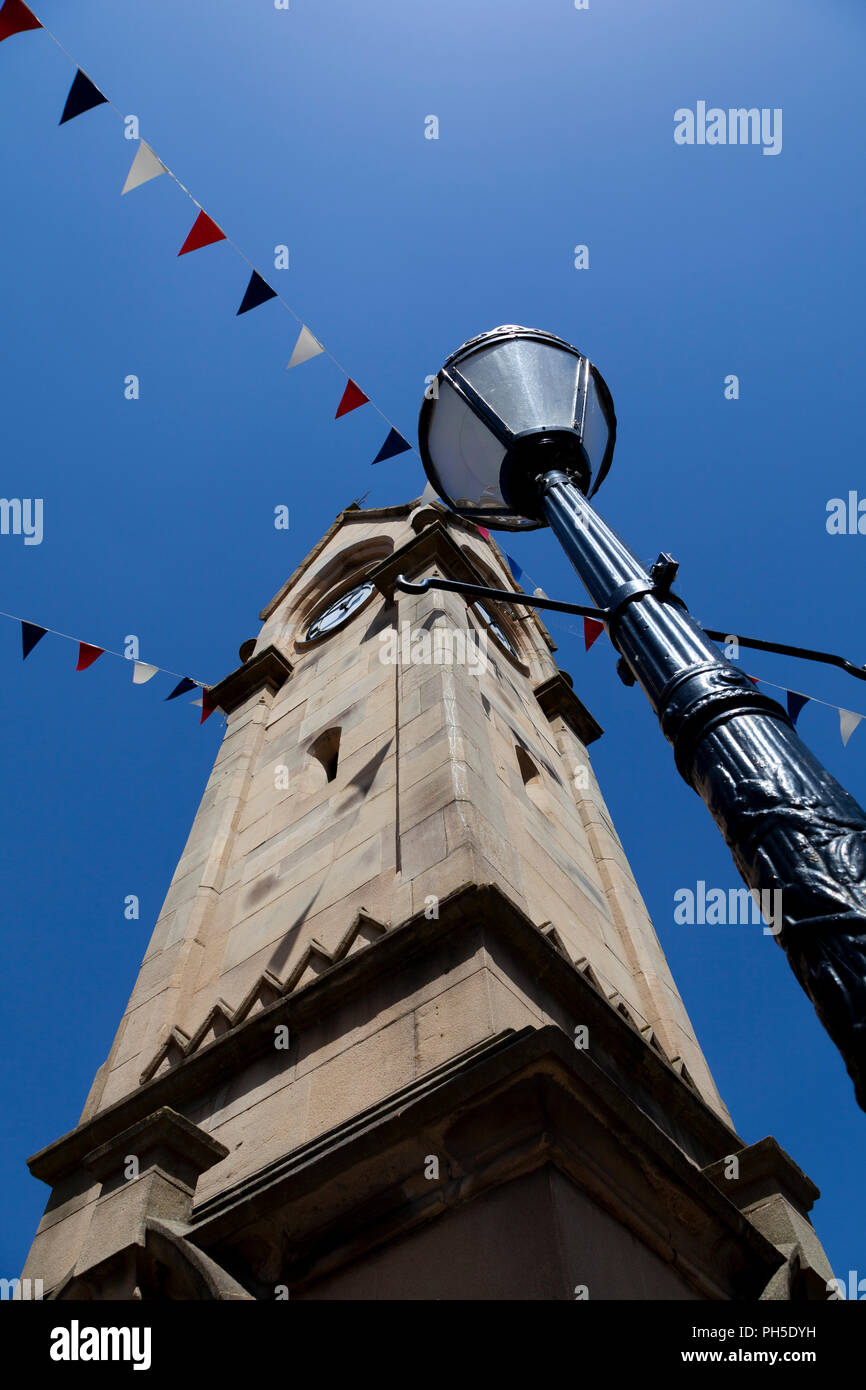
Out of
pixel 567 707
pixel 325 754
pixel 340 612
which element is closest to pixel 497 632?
pixel 567 707

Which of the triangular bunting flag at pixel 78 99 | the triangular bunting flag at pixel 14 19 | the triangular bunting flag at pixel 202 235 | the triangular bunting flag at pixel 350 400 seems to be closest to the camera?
the triangular bunting flag at pixel 14 19

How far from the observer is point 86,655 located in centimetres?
1318

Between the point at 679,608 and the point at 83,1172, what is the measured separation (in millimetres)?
6162

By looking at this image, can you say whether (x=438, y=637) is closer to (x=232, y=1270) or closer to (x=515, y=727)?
(x=515, y=727)

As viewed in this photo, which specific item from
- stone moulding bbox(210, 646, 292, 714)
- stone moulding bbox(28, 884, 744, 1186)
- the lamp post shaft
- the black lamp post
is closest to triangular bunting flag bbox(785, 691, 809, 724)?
stone moulding bbox(28, 884, 744, 1186)

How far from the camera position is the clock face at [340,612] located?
15.6m

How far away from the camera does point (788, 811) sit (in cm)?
255

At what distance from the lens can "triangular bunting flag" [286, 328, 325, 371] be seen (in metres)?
10.7

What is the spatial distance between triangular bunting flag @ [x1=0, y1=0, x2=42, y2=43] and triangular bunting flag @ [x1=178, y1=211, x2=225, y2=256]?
2143mm

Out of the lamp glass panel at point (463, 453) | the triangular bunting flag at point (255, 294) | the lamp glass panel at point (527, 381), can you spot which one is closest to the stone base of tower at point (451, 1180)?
the lamp glass panel at point (463, 453)

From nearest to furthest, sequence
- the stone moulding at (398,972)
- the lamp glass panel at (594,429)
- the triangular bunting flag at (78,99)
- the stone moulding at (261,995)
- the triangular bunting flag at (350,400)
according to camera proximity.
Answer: the lamp glass panel at (594,429) < the stone moulding at (398,972) < the stone moulding at (261,995) < the triangular bunting flag at (78,99) < the triangular bunting flag at (350,400)

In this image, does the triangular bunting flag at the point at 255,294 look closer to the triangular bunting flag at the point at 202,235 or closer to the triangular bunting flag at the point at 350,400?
the triangular bunting flag at the point at 202,235
